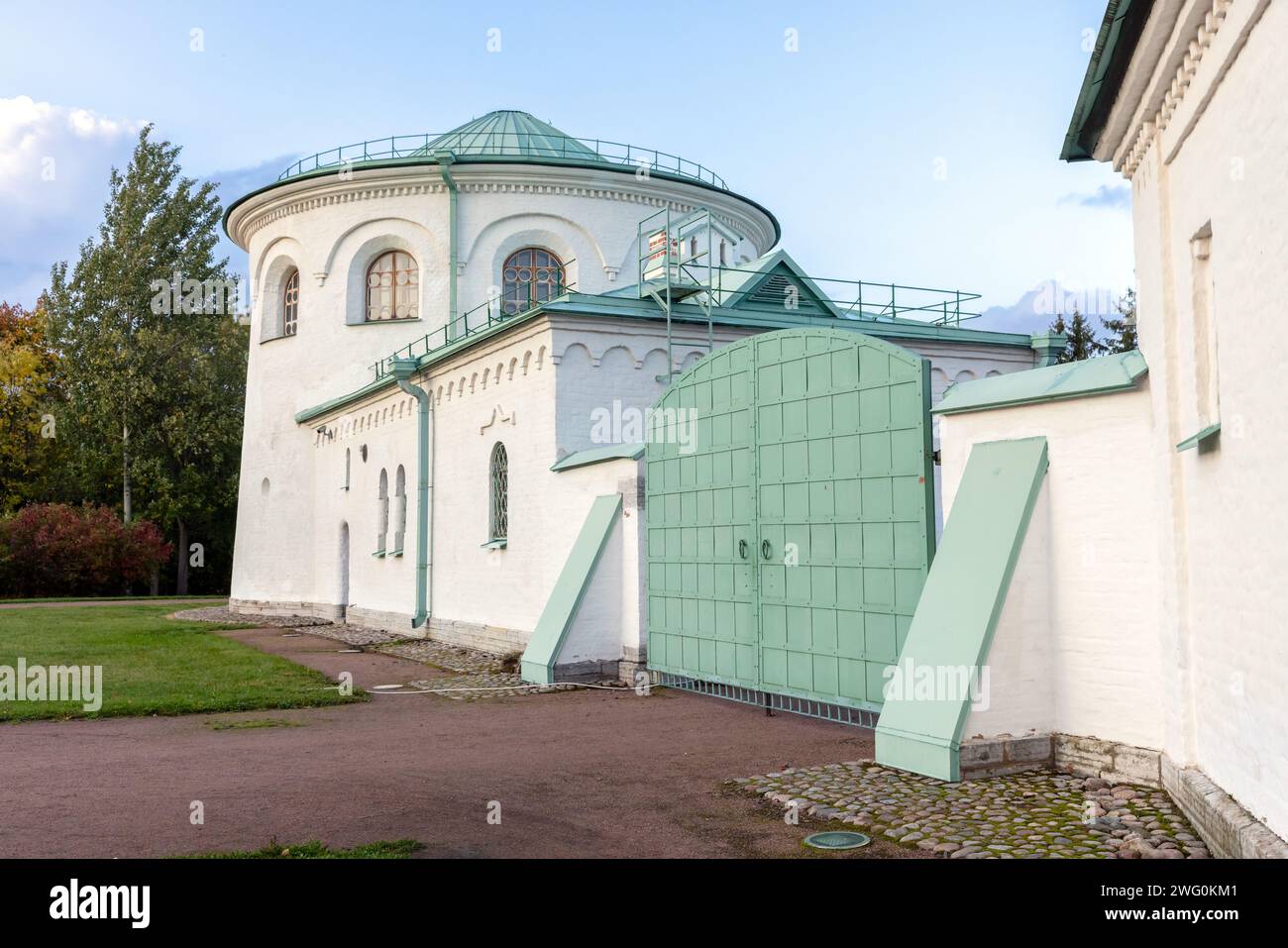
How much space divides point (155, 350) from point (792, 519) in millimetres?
34687

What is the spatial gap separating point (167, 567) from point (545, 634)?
1456 inches

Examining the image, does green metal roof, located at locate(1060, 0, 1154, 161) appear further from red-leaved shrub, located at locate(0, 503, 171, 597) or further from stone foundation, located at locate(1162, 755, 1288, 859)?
red-leaved shrub, located at locate(0, 503, 171, 597)

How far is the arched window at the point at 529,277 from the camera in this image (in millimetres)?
24750

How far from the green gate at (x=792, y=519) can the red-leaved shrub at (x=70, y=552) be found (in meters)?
31.6

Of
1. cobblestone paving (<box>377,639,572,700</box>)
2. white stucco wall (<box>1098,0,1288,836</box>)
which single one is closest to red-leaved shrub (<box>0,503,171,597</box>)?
cobblestone paving (<box>377,639,572,700</box>)

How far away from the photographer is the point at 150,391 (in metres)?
39.1

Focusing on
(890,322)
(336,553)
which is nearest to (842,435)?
(890,322)

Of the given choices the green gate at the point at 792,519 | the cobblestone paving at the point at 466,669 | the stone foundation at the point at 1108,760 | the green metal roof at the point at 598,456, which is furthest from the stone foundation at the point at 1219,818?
the cobblestone paving at the point at 466,669

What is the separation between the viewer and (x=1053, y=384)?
8.00 meters

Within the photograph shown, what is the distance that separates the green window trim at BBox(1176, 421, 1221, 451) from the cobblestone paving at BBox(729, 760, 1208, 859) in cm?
213

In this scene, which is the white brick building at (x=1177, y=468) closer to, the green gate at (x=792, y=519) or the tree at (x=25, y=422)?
the green gate at (x=792, y=519)

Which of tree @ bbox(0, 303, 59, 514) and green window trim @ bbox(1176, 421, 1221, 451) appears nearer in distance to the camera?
green window trim @ bbox(1176, 421, 1221, 451)

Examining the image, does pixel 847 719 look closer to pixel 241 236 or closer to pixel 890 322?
pixel 890 322

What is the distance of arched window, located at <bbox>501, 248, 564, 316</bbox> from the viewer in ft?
81.2
